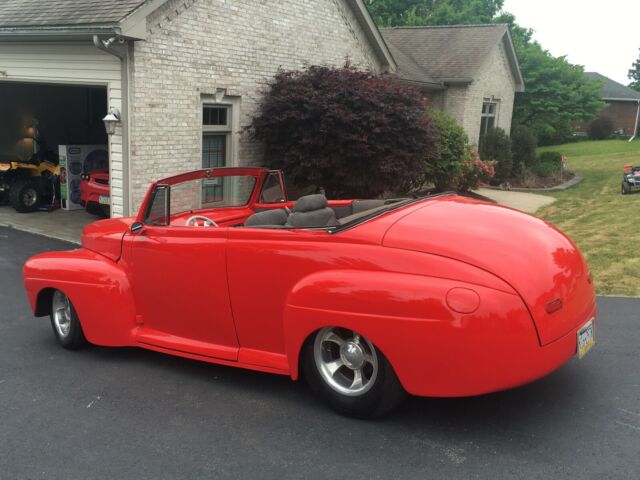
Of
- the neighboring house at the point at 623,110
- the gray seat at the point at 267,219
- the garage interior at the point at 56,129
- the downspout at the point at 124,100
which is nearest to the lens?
the gray seat at the point at 267,219

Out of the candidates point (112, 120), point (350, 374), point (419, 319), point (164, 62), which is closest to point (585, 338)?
point (419, 319)

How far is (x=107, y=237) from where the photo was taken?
521 centimetres

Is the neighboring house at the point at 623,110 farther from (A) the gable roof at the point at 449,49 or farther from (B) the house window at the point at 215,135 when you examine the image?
(B) the house window at the point at 215,135

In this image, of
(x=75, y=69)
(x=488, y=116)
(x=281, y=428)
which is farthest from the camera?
(x=488, y=116)

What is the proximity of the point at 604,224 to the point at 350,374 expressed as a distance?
32.4 ft

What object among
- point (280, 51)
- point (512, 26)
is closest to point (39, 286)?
point (280, 51)

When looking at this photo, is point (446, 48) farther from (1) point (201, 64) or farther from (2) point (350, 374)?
(2) point (350, 374)

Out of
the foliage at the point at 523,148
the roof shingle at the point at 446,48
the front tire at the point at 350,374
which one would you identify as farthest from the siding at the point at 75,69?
the foliage at the point at 523,148

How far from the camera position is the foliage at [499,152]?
71.6 feet

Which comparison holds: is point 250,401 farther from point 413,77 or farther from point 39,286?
point 413,77

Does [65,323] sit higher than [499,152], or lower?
lower

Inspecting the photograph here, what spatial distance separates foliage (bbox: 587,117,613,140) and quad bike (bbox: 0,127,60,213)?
44.3 meters

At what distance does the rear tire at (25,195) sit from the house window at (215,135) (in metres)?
4.49

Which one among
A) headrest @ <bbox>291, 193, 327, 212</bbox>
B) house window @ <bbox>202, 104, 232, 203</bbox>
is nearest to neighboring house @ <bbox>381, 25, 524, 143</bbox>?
house window @ <bbox>202, 104, 232, 203</bbox>
